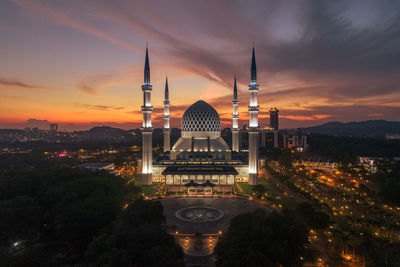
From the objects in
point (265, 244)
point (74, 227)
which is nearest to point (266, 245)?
point (265, 244)

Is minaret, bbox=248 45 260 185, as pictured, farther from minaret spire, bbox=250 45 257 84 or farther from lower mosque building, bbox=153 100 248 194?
lower mosque building, bbox=153 100 248 194

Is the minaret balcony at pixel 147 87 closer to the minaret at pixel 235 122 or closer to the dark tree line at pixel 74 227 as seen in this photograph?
the dark tree line at pixel 74 227

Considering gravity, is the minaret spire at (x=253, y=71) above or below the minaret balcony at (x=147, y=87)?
above

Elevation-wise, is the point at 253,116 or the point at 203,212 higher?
the point at 253,116

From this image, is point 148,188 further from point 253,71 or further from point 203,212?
point 253,71

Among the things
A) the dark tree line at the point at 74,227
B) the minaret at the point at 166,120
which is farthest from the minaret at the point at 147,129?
the dark tree line at the point at 74,227

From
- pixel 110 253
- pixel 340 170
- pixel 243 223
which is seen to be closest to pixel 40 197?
pixel 110 253

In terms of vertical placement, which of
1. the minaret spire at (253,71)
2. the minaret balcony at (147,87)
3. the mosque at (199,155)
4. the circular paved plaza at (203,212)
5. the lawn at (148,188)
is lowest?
the circular paved plaza at (203,212)
